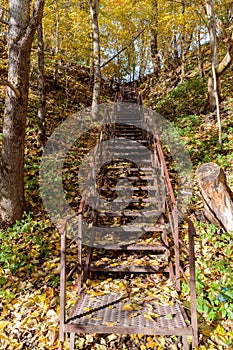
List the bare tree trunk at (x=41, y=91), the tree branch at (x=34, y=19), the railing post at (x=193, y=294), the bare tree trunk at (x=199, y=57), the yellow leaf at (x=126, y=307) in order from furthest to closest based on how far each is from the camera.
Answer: the bare tree trunk at (x=199, y=57) < the bare tree trunk at (x=41, y=91) < the tree branch at (x=34, y=19) < the yellow leaf at (x=126, y=307) < the railing post at (x=193, y=294)

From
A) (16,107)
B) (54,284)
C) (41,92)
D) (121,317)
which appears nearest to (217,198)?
(121,317)

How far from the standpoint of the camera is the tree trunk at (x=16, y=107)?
497 cm

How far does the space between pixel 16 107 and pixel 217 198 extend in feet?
14.1

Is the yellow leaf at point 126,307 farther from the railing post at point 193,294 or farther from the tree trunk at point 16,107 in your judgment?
the tree trunk at point 16,107

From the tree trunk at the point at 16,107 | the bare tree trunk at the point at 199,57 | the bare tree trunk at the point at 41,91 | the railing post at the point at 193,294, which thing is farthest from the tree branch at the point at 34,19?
the bare tree trunk at the point at 199,57

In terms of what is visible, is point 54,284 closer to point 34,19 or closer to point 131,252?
point 131,252

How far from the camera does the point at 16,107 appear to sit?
516 cm

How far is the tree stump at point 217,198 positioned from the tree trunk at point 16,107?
3723mm

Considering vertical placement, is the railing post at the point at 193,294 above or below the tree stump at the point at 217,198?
below

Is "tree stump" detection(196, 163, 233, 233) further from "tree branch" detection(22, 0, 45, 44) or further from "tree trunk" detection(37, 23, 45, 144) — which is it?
"tree trunk" detection(37, 23, 45, 144)

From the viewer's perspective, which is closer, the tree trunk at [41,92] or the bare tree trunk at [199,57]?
the tree trunk at [41,92]

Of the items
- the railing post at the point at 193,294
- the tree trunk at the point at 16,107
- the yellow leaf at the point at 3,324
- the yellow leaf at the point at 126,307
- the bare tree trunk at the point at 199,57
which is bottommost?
the yellow leaf at the point at 3,324

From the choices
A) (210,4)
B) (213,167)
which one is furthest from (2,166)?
(210,4)

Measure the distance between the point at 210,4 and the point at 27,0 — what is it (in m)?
5.58
